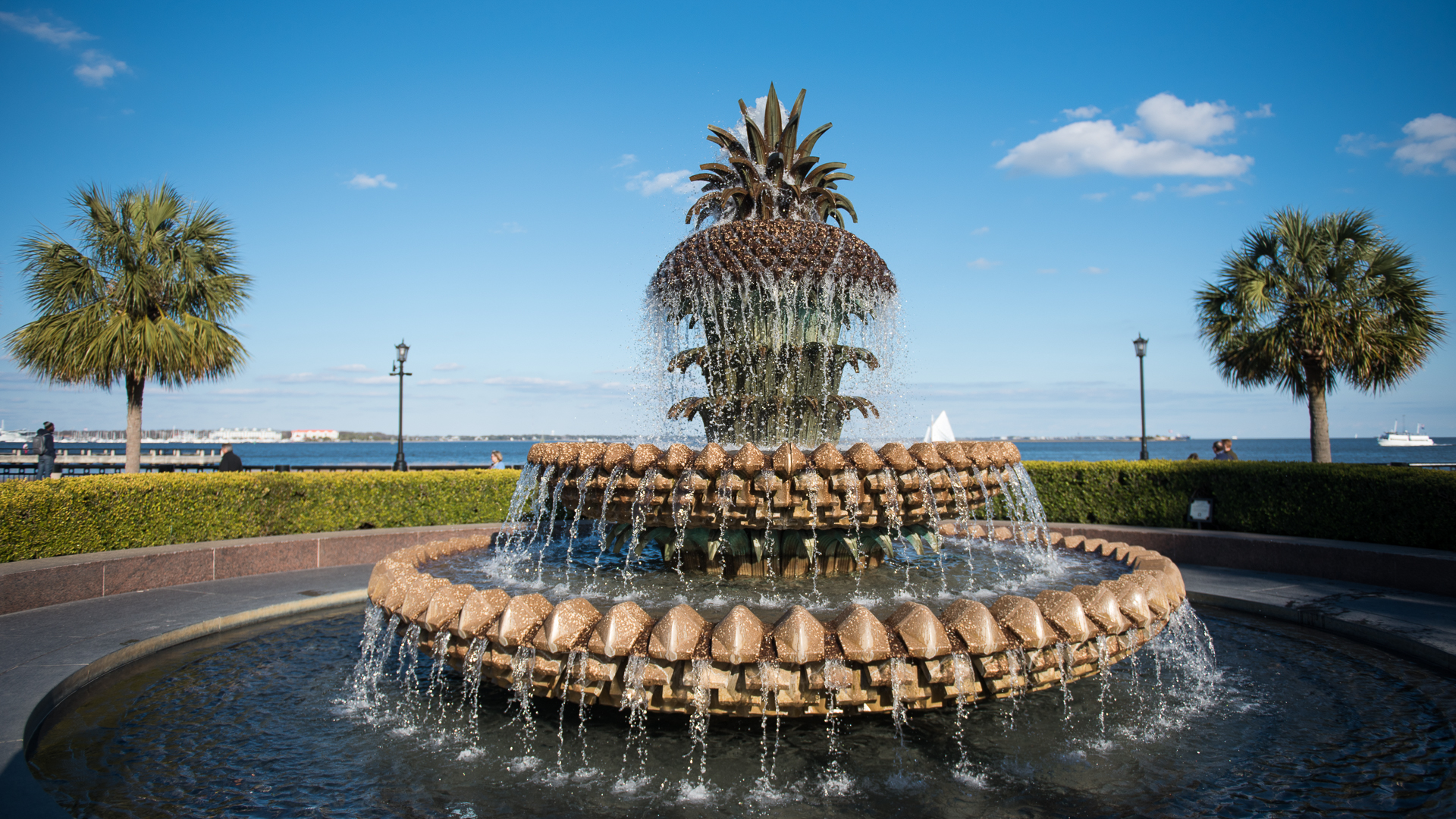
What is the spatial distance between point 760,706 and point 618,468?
2041mm

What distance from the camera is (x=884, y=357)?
7.07 metres

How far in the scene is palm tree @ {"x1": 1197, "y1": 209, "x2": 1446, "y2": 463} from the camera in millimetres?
15352

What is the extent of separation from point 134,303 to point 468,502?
10.8 m

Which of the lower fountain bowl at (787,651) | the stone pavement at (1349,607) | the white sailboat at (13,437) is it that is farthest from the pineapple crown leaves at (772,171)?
the white sailboat at (13,437)

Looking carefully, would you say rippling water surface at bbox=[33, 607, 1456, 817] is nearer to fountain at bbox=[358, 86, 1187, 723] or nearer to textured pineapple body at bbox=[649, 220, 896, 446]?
fountain at bbox=[358, 86, 1187, 723]

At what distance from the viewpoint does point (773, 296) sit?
6.11 metres

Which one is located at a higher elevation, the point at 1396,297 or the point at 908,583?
the point at 1396,297

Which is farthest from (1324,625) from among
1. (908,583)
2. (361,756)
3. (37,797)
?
(37,797)

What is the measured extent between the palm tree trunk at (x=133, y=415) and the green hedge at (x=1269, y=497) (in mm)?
18994

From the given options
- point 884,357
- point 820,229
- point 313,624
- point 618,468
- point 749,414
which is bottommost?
point 313,624

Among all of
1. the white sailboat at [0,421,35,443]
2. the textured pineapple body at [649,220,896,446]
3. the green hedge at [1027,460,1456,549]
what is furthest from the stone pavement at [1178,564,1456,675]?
the white sailboat at [0,421,35,443]

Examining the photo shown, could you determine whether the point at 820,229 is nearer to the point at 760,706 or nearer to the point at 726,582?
the point at 726,582

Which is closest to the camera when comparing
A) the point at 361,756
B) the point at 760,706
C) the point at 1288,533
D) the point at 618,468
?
the point at 760,706

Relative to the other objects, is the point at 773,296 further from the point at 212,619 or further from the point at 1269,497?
the point at 1269,497
